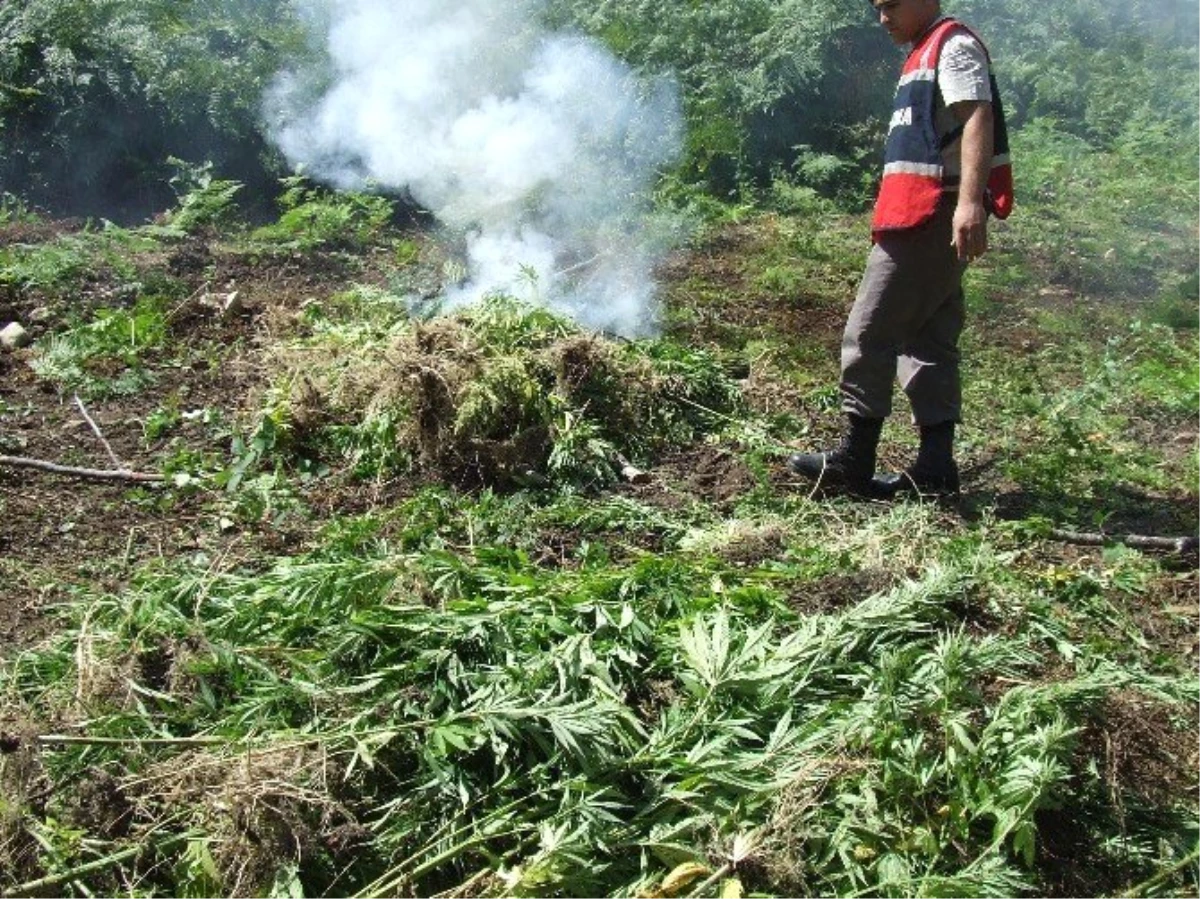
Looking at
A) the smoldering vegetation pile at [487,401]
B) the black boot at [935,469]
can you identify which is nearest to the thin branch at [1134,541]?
the black boot at [935,469]

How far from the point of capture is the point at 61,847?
2.92 metres

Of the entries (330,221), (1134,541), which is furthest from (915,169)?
(330,221)

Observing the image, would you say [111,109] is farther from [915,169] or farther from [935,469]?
[935,469]

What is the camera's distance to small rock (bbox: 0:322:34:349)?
6539mm

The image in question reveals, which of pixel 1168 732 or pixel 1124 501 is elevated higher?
pixel 1168 732

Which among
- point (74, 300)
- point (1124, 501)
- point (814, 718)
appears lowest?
point (74, 300)

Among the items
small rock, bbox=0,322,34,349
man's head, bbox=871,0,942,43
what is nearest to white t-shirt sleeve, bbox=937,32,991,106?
man's head, bbox=871,0,942,43

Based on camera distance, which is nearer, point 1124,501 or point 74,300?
point 1124,501

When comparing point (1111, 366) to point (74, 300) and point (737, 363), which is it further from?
point (74, 300)

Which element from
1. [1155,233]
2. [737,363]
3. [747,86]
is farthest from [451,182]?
[1155,233]

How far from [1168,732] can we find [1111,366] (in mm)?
2541

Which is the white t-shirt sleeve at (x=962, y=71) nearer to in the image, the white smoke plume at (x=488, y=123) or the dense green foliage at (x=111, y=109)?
the white smoke plume at (x=488, y=123)

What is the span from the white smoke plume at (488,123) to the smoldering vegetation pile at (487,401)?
2475 mm

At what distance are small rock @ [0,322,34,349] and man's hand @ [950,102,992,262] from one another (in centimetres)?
496
